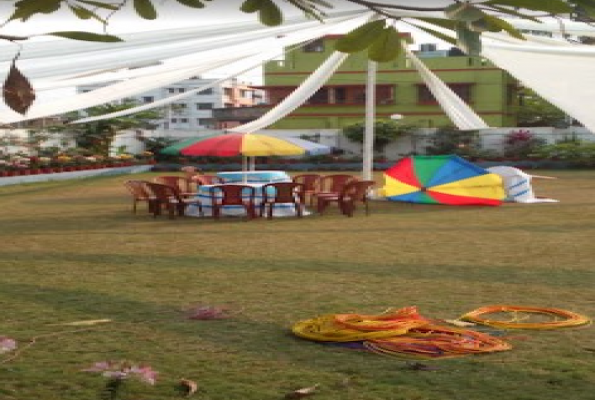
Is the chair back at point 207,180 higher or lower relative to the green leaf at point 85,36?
lower

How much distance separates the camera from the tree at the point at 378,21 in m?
1.15

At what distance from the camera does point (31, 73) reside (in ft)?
26.4

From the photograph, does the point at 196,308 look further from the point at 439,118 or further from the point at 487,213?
the point at 439,118

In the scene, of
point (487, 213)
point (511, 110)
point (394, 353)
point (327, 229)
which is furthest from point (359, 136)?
point (394, 353)

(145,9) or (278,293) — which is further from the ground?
(145,9)

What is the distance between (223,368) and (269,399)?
64 cm

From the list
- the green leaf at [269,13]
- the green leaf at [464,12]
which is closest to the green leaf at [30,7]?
the green leaf at [269,13]

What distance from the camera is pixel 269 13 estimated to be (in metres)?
1.42

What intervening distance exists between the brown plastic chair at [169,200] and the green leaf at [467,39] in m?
12.7

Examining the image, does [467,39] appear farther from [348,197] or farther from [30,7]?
[348,197]

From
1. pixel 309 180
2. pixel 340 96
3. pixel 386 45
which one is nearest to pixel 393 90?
pixel 340 96

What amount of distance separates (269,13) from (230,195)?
1202 cm

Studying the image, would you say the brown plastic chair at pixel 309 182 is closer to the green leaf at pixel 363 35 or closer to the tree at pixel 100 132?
the green leaf at pixel 363 35

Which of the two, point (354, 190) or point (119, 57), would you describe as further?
point (354, 190)
